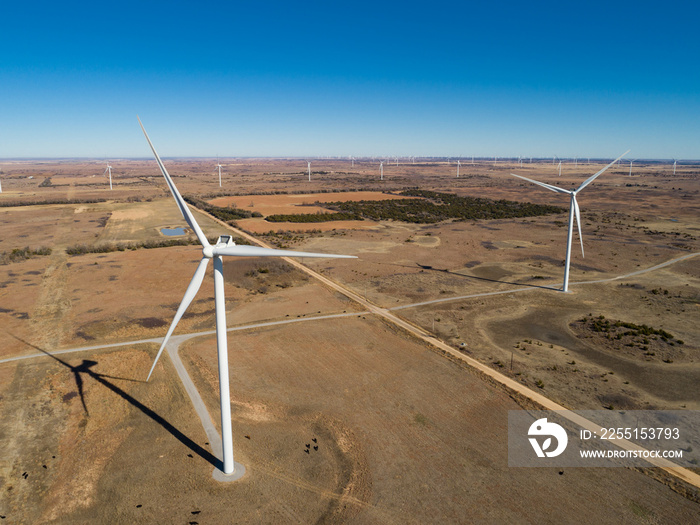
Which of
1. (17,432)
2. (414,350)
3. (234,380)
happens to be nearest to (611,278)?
(414,350)

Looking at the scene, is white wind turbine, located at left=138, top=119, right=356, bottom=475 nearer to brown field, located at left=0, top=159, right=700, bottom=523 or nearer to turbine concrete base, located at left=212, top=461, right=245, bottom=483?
turbine concrete base, located at left=212, top=461, right=245, bottom=483

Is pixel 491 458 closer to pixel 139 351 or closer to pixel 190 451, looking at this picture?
pixel 190 451

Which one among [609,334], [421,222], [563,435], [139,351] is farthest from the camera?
[421,222]

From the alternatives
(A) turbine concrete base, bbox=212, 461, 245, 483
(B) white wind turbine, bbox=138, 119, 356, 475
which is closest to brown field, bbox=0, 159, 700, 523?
(A) turbine concrete base, bbox=212, 461, 245, 483

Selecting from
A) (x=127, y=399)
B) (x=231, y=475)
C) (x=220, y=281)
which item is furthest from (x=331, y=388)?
(x=220, y=281)

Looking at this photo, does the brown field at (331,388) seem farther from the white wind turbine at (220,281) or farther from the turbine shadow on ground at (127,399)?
the white wind turbine at (220,281)

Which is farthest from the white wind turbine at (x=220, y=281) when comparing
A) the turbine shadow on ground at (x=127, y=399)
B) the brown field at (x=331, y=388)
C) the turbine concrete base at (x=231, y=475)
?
the brown field at (x=331, y=388)

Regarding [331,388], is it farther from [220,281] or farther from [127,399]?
[220,281]

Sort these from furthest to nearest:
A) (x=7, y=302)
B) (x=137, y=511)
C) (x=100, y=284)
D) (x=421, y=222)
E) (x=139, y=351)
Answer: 1. (x=421, y=222)
2. (x=100, y=284)
3. (x=7, y=302)
4. (x=139, y=351)
5. (x=137, y=511)
